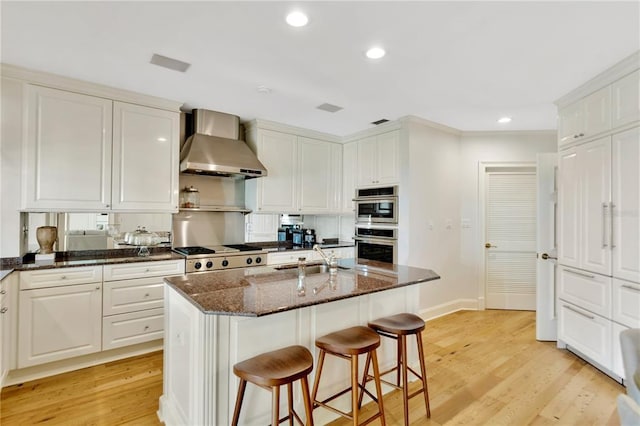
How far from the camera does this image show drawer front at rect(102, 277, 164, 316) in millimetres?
2842

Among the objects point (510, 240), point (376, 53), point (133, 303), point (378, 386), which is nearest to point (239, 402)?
point (378, 386)

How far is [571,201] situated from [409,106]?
71.3 inches

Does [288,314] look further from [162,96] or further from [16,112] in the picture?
[16,112]

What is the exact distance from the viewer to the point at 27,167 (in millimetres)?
2668

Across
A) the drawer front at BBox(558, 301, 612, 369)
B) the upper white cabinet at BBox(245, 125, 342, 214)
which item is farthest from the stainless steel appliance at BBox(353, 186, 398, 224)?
the drawer front at BBox(558, 301, 612, 369)

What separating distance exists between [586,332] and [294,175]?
11.5ft

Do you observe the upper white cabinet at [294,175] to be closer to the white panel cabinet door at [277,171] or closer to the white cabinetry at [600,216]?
the white panel cabinet door at [277,171]

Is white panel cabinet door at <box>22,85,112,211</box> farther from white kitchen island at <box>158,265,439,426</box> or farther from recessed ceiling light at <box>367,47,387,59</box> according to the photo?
recessed ceiling light at <box>367,47,387,59</box>

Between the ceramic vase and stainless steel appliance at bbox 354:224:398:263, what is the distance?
3.10 meters

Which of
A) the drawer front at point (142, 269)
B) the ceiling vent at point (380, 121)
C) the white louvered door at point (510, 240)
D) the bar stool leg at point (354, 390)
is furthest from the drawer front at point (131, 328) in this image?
the white louvered door at point (510, 240)

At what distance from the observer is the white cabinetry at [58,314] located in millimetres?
2500

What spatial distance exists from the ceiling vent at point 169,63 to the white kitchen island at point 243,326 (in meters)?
1.67

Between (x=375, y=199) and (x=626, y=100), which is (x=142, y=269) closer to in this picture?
(x=375, y=199)

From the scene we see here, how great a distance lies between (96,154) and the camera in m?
2.96
